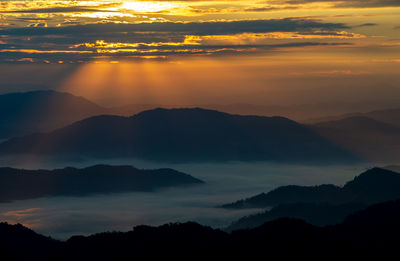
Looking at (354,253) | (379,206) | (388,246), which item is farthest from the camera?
(379,206)

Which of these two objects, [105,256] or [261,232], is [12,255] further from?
[261,232]

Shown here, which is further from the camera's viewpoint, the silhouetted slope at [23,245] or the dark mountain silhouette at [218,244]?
the silhouetted slope at [23,245]

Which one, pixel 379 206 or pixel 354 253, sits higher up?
pixel 379 206

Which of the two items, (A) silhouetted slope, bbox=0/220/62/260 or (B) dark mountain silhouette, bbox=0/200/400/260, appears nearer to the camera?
(B) dark mountain silhouette, bbox=0/200/400/260

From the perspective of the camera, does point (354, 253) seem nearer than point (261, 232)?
Yes

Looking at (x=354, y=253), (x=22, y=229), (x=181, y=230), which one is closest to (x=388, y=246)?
(x=354, y=253)

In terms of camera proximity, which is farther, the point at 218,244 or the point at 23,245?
the point at 23,245

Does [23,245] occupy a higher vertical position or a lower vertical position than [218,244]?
higher

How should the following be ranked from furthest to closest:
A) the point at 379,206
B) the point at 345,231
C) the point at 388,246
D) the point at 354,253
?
the point at 379,206, the point at 345,231, the point at 388,246, the point at 354,253
